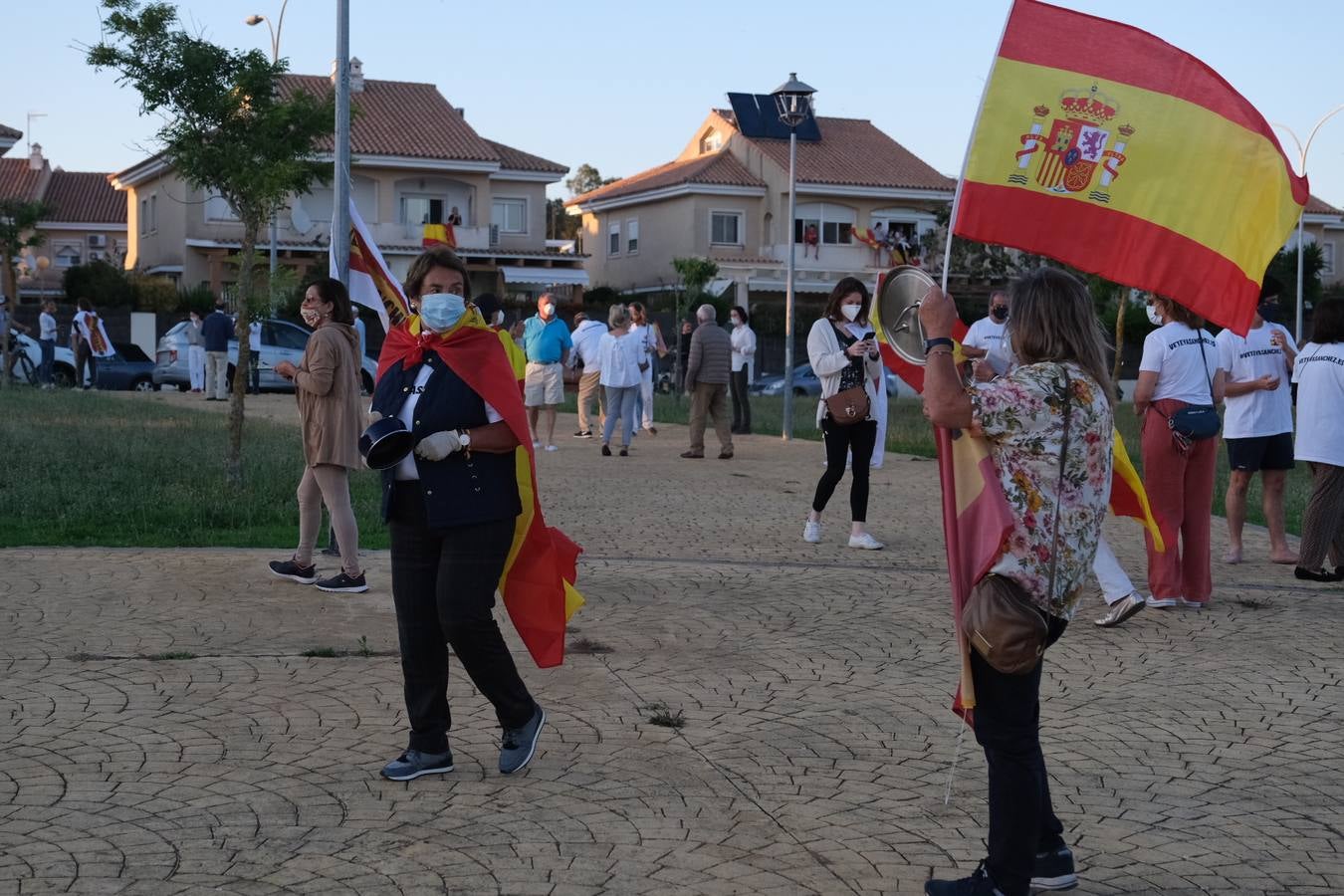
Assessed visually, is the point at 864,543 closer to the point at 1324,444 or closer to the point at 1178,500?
the point at 1178,500

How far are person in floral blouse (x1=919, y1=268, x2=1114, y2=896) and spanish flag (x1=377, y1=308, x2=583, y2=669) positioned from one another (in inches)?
69.6

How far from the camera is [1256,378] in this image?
35.2 feet

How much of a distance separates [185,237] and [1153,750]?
4991cm

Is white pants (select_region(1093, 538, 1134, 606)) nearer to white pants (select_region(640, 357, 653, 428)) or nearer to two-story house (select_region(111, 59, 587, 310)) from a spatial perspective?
white pants (select_region(640, 357, 653, 428))

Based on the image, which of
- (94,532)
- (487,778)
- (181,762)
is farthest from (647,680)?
(94,532)

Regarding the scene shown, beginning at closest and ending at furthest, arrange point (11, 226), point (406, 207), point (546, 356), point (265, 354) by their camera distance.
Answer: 1. point (546, 356)
2. point (265, 354)
3. point (11, 226)
4. point (406, 207)

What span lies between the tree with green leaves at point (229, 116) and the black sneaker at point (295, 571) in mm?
4105

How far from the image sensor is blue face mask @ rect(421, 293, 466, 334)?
5434 millimetres

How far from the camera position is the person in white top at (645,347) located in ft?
63.8

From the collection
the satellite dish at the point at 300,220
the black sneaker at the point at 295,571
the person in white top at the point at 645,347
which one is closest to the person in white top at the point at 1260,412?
the black sneaker at the point at 295,571

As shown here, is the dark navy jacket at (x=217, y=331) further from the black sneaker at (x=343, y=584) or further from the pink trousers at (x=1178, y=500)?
the pink trousers at (x=1178, y=500)

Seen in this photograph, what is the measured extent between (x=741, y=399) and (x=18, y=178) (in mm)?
67155

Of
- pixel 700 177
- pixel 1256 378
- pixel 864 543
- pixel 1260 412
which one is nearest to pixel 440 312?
pixel 864 543

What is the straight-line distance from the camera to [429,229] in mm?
8133
